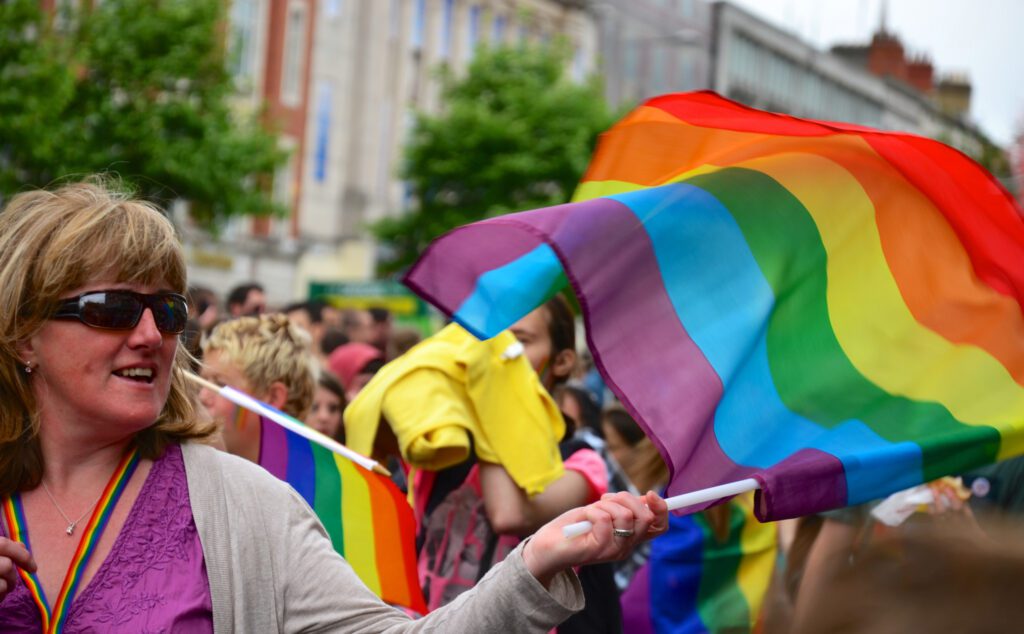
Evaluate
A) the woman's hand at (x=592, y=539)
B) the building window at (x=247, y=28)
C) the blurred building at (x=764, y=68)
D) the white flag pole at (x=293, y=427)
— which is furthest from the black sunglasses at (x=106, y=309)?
the blurred building at (x=764, y=68)

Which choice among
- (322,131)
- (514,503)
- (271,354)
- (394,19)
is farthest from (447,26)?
(514,503)

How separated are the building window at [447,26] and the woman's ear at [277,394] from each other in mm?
37826

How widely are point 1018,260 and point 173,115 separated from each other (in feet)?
71.8

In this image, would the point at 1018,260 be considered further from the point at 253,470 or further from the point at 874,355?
the point at 253,470

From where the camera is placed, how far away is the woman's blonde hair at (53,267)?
250cm

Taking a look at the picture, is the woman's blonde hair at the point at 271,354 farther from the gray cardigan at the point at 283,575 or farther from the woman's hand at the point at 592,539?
the woman's hand at the point at 592,539

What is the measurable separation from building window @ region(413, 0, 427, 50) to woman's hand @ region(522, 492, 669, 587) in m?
39.5

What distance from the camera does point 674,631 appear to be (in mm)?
4871

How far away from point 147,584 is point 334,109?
36873mm

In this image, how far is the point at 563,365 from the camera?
4355mm

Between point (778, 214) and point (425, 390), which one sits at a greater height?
point (778, 214)

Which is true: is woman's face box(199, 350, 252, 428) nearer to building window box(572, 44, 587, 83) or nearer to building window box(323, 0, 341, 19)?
building window box(323, 0, 341, 19)

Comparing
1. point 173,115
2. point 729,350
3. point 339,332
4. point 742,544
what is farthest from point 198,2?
point 729,350

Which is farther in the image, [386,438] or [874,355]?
[386,438]
